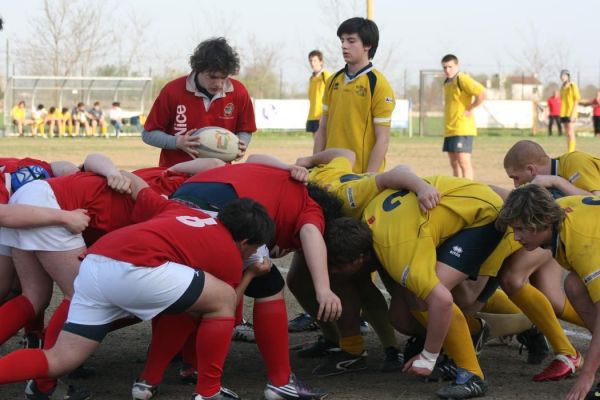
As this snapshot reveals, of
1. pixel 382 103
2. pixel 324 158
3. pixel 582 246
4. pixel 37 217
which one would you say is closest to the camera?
pixel 582 246

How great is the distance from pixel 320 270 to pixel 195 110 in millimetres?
2361

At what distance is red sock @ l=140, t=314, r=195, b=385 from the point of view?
4805 mm

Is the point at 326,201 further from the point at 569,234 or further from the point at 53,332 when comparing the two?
the point at 53,332

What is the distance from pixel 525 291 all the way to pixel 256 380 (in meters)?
1.52

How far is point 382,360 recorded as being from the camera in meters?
5.89

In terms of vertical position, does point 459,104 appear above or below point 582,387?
above

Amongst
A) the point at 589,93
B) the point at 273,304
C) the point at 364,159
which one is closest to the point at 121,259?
the point at 273,304

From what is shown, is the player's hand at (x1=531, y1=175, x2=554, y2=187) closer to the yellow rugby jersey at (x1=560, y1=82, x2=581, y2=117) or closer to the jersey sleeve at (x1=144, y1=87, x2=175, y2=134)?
the jersey sleeve at (x1=144, y1=87, x2=175, y2=134)

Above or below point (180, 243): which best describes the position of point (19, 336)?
below

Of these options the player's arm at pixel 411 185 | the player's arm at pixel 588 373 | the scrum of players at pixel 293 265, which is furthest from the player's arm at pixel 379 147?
the player's arm at pixel 588 373

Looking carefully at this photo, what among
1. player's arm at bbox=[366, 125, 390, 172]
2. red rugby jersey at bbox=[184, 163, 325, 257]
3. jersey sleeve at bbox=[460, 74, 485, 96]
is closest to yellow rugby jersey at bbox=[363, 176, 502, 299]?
red rugby jersey at bbox=[184, 163, 325, 257]

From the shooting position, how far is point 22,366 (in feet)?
14.3

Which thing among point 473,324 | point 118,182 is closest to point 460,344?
point 473,324

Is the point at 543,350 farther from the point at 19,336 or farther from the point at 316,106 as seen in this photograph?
the point at 316,106
